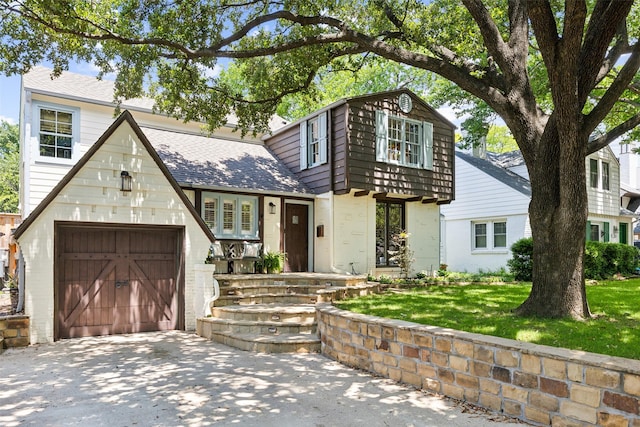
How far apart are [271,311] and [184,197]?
3.01 m

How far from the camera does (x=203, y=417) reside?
4.54 m

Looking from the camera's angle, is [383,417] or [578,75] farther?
[578,75]

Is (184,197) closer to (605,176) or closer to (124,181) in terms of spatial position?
(124,181)

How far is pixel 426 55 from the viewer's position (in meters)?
8.02

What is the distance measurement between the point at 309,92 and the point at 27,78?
315 inches

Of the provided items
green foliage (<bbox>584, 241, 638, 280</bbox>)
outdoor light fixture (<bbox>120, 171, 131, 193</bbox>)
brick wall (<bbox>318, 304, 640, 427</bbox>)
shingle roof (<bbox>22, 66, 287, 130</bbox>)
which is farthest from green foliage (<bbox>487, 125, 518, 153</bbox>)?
brick wall (<bbox>318, 304, 640, 427</bbox>)

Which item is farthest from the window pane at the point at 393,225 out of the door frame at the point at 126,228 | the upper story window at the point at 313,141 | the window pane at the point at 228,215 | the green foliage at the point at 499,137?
the green foliage at the point at 499,137

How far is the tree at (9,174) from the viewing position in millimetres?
36094

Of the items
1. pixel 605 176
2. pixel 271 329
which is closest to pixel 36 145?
pixel 271 329

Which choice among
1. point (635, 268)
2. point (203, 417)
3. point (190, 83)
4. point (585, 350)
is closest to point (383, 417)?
point (203, 417)

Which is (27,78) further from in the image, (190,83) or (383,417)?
(383,417)

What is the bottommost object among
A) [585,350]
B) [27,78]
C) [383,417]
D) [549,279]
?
[383,417]

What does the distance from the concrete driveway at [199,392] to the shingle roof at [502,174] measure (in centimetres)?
1403

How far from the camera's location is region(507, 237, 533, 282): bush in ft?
46.4
